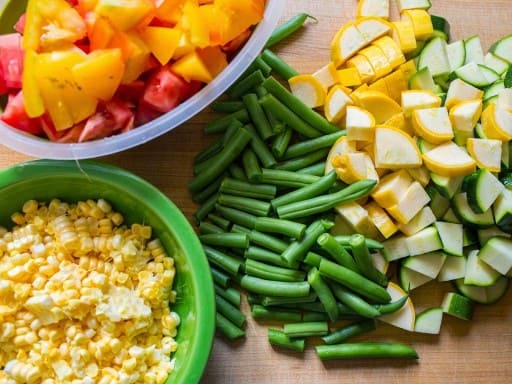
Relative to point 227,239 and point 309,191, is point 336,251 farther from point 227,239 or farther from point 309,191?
point 227,239

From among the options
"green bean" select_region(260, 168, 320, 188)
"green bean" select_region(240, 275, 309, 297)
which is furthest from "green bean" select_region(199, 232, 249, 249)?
"green bean" select_region(260, 168, 320, 188)

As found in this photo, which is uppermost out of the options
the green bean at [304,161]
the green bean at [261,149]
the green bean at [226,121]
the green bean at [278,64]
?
the green bean at [278,64]

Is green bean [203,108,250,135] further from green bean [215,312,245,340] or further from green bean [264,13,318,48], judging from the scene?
green bean [215,312,245,340]

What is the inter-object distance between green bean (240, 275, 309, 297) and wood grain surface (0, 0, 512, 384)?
152 mm

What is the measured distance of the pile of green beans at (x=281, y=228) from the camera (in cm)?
251

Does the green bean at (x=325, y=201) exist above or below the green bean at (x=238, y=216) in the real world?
above

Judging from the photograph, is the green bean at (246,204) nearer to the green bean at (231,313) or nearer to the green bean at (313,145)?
the green bean at (313,145)

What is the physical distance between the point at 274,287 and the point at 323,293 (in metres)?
0.18

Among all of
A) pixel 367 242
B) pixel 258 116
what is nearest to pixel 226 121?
pixel 258 116

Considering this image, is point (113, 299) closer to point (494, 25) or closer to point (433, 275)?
point (433, 275)

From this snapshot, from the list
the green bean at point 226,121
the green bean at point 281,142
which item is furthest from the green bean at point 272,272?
the green bean at point 226,121

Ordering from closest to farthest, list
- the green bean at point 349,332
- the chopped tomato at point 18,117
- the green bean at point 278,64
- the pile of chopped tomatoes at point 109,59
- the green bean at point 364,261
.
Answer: the pile of chopped tomatoes at point 109,59 → the chopped tomato at point 18,117 → the green bean at point 364,261 → the green bean at point 349,332 → the green bean at point 278,64

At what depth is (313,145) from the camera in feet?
8.57

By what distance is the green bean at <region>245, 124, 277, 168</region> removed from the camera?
2602mm
